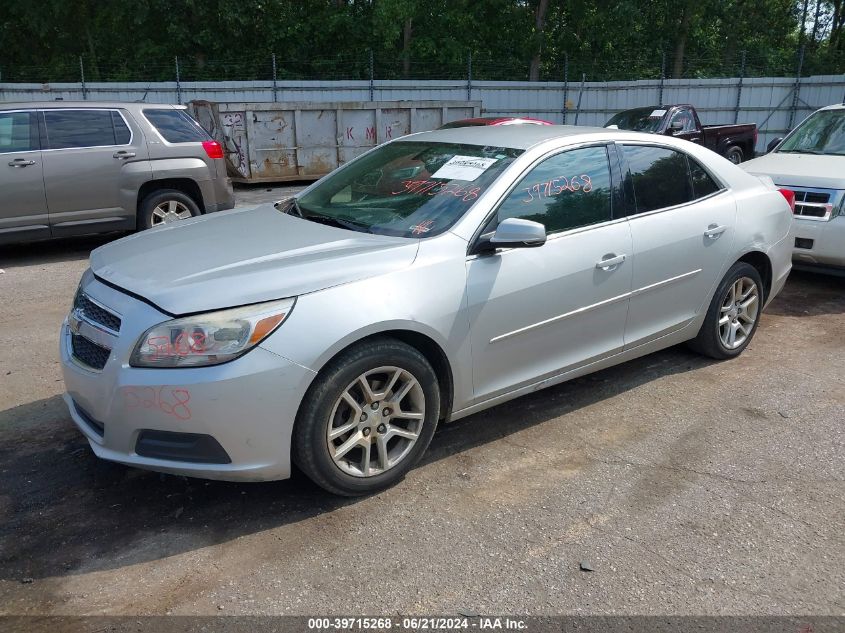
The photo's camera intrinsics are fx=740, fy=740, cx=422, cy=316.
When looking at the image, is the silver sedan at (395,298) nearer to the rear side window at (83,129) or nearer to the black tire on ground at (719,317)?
the black tire on ground at (719,317)

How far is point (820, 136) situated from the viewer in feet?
26.6

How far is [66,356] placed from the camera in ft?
11.3

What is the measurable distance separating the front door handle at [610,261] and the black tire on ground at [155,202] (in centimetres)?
622

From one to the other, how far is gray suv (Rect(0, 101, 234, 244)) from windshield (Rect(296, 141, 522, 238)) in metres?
4.78

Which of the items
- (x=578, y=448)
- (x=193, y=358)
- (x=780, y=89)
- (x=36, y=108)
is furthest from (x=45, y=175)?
(x=780, y=89)

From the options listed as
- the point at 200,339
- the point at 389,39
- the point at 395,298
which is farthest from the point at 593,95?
the point at 200,339

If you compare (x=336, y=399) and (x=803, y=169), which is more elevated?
(x=803, y=169)

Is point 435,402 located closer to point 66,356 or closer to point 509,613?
point 509,613

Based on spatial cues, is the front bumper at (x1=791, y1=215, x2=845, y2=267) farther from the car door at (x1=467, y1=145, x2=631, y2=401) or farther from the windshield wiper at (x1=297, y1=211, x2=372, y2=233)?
the windshield wiper at (x1=297, y1=211, x2=372, y2=233)

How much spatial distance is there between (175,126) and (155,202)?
1.00 m

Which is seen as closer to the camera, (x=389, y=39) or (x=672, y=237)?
(x=672, y=237)

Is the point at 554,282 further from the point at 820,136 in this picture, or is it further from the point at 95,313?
the point at 820,136

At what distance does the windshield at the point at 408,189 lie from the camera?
148 inches

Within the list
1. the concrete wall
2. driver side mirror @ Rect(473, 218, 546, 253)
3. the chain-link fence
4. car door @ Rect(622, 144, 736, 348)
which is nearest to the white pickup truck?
car door @ Rect(622, 144, 736, 348)
